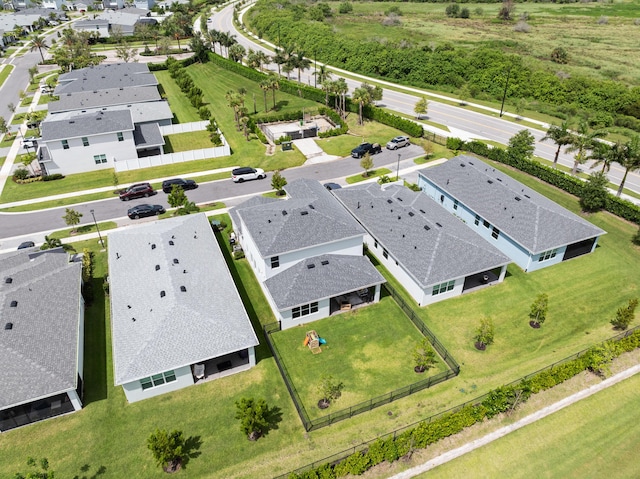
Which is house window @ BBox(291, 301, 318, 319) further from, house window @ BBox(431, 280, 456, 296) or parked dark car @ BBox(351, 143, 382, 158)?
parked dark car @ BBox(351, 143, 382, 158)

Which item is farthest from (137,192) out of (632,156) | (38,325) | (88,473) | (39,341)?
(632,156)

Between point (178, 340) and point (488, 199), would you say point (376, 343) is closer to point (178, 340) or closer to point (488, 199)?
point (178, 340)

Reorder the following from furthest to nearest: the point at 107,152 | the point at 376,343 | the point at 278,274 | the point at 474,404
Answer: the point at 107,152, the point at 278,274, the point at 376,343, the point at 474,404

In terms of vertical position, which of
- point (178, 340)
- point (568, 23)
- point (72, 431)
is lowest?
point (72, 431)

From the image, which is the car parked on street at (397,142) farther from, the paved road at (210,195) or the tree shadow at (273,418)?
A: the tree shadow at (273,418)

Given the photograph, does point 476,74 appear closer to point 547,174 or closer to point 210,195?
point 547,174

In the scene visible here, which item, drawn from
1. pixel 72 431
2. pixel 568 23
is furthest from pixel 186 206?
pixel 568 23

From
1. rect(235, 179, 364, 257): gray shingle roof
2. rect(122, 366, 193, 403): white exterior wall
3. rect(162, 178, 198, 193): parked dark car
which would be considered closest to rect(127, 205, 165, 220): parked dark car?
rect(162, 178, 198, 193): parked dark car

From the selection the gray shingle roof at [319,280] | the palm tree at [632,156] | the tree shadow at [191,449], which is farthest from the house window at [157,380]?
the palm tree at [632,156]
